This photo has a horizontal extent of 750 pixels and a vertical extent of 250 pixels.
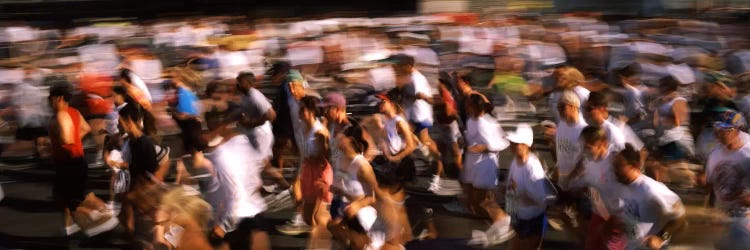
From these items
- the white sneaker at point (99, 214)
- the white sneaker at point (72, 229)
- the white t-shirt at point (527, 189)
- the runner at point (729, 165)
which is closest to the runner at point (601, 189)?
the white t-shirt at point (527, 189)

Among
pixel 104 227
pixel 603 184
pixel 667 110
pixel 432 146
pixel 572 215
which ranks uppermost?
pixel 603 184

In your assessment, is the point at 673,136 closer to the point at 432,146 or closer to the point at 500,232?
the point at 500,232

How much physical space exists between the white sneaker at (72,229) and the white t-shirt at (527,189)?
→ 13.0 feet

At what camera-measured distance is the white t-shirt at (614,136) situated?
622cm

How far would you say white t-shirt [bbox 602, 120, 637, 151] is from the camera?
622 centimetres

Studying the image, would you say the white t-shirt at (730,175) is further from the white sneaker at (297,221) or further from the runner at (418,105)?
the runner at (418,105)

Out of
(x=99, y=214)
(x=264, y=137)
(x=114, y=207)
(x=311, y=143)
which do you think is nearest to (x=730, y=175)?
(x=311, y=143)

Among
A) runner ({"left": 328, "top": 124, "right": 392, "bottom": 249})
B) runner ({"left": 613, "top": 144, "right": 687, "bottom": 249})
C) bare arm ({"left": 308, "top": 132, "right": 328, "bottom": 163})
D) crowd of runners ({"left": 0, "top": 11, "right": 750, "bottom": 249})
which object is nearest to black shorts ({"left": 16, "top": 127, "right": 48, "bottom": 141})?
crowd of runners ({"left": 0, "top": 11, "right": 750, "bottom": 249})

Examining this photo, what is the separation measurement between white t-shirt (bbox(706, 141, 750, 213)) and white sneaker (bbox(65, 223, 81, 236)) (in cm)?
524

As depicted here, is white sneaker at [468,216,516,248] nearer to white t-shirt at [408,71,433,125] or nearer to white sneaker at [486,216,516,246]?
white sneaker at [486,216,516,246]

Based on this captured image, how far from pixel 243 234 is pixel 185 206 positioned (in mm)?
962

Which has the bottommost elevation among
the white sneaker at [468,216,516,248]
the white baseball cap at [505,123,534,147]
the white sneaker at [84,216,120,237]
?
the white sneaker at [84,216,120,237]

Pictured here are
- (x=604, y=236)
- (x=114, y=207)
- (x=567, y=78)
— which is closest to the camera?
(x=604, y=236)

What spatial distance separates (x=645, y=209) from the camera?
4887mm
